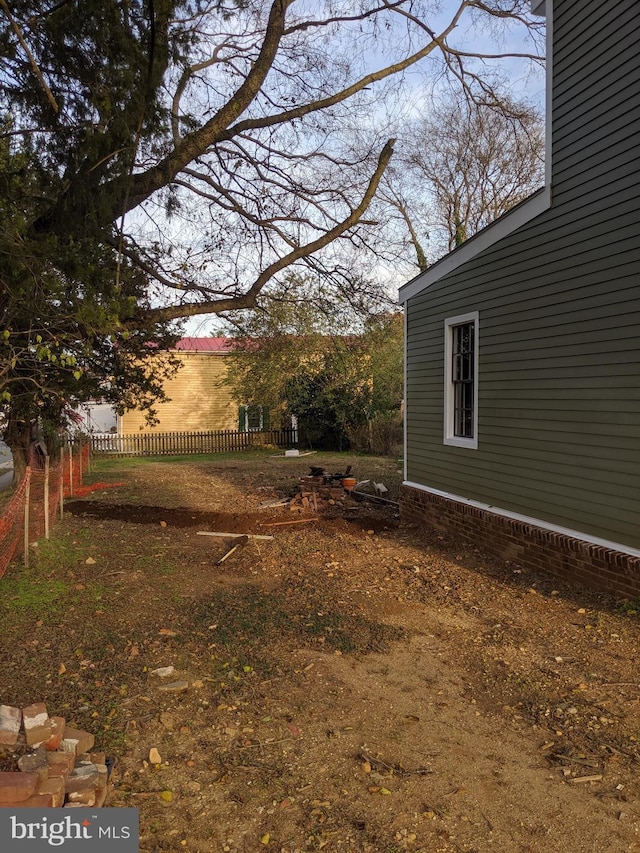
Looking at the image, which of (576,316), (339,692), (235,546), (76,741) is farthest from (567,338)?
(76,741)

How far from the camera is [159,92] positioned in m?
7.39

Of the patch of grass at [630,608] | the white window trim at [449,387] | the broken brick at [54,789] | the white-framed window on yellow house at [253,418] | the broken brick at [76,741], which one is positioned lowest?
the patch of grass at [630,608]

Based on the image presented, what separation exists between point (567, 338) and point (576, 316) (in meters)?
0.26

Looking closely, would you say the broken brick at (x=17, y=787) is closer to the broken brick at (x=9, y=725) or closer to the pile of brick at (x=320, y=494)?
the broken brick at (x=9, y=725)

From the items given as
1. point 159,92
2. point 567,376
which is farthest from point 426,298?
point 159,92

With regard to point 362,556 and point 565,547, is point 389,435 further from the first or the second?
point 565,547

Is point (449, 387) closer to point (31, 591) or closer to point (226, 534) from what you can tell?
point (226, 534)

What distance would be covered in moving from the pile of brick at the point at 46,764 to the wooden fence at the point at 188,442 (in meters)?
22.6

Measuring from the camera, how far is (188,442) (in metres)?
26.5

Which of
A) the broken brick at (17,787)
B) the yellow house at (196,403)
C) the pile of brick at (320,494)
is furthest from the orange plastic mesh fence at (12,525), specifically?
the yellow house at (196,403)

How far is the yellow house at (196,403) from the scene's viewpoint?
2789cm

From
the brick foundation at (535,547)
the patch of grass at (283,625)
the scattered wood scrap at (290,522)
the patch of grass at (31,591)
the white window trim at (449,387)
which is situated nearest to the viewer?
the patch of grass at (283,625)

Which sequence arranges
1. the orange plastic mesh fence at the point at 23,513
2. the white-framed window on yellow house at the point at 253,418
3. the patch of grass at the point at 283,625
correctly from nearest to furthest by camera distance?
the patch of grass at the point at 283,625, the orange plastic mesh fence at the point at 23,513, the white-framed window on yellow house at the point at 253,418

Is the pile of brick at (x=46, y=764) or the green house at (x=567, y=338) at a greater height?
the green house at (x=567, y=338)
